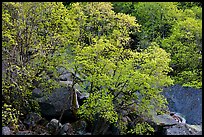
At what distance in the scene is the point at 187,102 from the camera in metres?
25.2

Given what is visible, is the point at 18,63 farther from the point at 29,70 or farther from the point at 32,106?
the point at 32,106

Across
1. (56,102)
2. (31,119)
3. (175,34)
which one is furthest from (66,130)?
(175,34)

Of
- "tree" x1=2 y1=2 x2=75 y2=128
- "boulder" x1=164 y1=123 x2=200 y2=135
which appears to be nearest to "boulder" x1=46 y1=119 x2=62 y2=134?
"tree" x1=2 y1=2 x2=75 y2=128

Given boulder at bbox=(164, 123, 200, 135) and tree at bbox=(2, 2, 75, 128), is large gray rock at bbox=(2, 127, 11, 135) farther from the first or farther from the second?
boulder at bbox=(164, 123, 200, 135)

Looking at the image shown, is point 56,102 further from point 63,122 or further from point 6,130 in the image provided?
point 6,130

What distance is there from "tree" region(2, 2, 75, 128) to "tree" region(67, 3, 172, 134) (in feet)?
3.13

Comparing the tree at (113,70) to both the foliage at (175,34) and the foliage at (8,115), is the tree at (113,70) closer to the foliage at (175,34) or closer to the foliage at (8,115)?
the foliage at (8,115)

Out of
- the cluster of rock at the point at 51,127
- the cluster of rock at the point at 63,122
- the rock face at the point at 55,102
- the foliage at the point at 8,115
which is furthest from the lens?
the rock face at the point at 55,102

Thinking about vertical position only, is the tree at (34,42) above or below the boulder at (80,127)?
above

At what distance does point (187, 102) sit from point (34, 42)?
1269cm

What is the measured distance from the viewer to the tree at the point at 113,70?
678 inches

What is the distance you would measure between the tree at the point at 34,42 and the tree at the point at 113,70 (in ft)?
3.13

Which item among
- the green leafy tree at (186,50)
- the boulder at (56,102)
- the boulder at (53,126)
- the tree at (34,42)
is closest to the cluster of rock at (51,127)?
the boulder at (53,126)

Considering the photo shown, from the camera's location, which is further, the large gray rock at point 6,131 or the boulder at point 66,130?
the boulder at point 66,130
